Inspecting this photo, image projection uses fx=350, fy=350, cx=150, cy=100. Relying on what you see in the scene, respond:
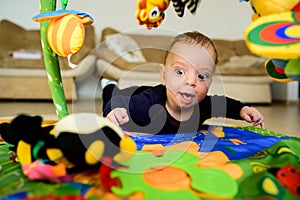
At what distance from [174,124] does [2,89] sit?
1.90 metres

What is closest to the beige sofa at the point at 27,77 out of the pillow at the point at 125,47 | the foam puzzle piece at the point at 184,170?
the pillow at the point at 125,47

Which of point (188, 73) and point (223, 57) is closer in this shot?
point (188, 73)

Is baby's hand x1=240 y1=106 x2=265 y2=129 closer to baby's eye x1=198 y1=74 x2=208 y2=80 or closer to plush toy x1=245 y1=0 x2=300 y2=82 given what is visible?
baby's eye x1=198 y1=74 x2=208 y2=80

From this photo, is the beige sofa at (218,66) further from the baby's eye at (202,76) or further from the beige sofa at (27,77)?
the baby's eye at (202,76)

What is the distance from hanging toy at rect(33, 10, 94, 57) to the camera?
0.69m

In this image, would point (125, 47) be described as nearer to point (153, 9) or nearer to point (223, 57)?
point (223, 57)

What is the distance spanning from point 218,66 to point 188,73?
1.79 meters

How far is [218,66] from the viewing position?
8.62 feet

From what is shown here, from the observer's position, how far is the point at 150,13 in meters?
0.65

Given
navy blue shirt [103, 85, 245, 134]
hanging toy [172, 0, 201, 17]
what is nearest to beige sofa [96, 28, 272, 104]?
navy blue shirt [103, 85, 245, 134]

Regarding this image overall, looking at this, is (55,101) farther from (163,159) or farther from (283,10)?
(283,10)

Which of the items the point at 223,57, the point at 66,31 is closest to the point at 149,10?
the point at 66,31

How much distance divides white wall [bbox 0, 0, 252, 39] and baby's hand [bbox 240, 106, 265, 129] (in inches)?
84.5

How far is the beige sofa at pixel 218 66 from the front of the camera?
2.32 meters
